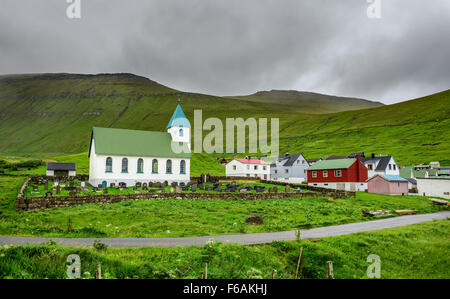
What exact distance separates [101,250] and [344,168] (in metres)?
53.8

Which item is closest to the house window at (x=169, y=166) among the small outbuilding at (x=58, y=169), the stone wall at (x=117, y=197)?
the stone wall at (x=117, y=197)

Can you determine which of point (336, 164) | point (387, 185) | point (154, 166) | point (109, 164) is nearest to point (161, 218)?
point (109, 164)

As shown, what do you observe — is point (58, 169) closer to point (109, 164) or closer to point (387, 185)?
point (109, 164)

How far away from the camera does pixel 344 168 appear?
58594 mm

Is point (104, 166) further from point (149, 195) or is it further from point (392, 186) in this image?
point (392, 186)

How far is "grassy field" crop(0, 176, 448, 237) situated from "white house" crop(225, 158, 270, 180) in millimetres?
44528

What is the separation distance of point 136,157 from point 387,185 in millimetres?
44642

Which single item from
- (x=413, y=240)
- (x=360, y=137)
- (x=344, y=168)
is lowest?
(x=413, y=240)

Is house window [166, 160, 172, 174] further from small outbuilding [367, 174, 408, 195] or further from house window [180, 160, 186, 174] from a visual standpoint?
small outbuilding [367, 174, 408, 195]

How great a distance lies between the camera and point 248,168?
80375mm

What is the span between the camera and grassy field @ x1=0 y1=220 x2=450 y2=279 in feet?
36.8

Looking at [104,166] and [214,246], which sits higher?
[104,166]

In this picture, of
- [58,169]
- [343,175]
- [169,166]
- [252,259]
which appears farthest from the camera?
[343,175]

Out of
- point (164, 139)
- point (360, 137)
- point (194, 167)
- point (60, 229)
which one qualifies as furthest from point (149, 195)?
point (360, 137)
